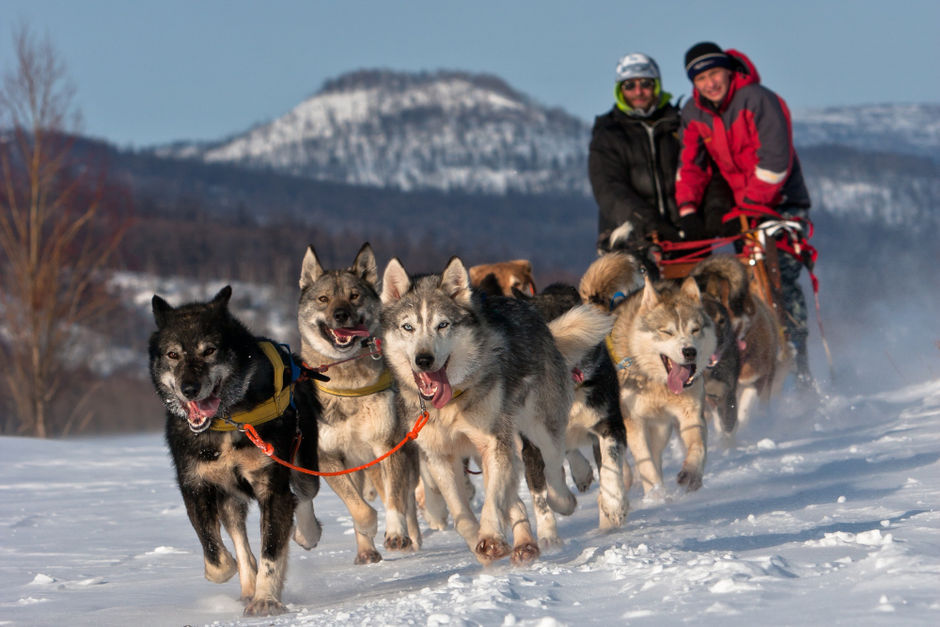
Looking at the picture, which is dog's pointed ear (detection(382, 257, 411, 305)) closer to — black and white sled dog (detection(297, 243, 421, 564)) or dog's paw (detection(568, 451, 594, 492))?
black and white sled dog (detection(297, 243, 421, 564))

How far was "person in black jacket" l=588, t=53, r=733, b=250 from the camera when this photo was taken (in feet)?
25.0

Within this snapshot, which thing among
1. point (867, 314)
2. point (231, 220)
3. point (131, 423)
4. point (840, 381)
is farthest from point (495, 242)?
point (840, 381)

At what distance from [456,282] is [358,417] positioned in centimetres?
89

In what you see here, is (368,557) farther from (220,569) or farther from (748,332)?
(748,332)

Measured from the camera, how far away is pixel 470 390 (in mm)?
4086

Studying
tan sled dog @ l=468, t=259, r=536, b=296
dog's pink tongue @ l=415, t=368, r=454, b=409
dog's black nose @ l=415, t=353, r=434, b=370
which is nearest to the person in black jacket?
tan sled dog @ l=468, t=259, r=536, b=296

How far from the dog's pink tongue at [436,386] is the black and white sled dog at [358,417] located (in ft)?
1.47

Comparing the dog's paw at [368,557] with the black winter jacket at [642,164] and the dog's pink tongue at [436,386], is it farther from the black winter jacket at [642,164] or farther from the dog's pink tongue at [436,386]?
the black winter jacket at [642,164]

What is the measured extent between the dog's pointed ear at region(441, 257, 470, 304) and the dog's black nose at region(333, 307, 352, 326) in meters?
0.82

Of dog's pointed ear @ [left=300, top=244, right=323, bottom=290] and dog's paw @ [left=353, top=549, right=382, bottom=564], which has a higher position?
dog's pointed ear @ [left=300, top=244, right=323, bottom=290]

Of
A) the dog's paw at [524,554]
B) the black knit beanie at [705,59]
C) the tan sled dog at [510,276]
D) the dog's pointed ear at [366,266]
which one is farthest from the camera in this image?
the black knit beanie at [705,59]

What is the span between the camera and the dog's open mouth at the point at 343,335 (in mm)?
4859

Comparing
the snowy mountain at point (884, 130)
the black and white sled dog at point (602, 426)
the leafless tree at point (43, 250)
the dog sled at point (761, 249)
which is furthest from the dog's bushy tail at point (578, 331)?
the snowy mountain at point (884, 130)

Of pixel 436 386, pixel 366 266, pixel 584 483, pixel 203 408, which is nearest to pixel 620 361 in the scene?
pixel 584 483
